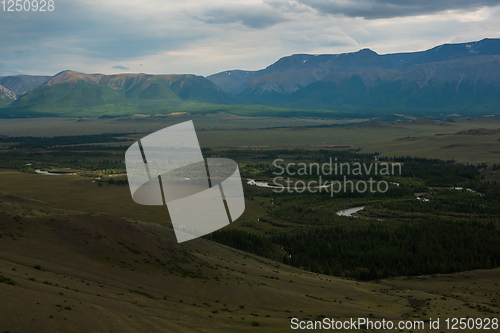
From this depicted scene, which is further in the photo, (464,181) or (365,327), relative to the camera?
(464,181)

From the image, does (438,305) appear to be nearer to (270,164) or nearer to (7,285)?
(7,285)

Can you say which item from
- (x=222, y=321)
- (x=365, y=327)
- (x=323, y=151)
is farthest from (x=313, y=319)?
(x=323, y=151)

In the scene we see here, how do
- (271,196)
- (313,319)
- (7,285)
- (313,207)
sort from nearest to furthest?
1. (7,285)
2. (313,319)
3. (313,207)
4. (271,196)

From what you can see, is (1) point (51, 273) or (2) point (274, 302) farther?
(2) point (274, 302)

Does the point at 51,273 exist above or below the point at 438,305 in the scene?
above

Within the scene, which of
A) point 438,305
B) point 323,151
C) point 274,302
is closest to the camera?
point 274,302

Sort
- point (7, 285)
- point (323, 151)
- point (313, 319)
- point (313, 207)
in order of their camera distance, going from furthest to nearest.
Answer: point (323, 151) < point (313, 207) < point (313, 319) < point (7, 285)

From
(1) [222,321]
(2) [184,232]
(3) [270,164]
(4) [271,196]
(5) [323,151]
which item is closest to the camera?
(1) [222,321]

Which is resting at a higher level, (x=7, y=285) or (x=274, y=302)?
(x=7, y=285)

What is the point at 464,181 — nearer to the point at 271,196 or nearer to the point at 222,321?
the point at 271,196

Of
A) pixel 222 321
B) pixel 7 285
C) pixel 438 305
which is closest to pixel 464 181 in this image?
pixel 438 305
